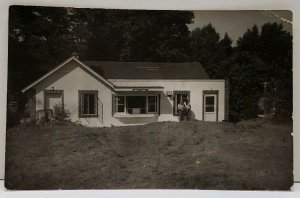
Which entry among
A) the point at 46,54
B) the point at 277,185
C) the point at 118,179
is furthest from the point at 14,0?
the point at 277,185

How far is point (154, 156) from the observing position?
2.54 metres

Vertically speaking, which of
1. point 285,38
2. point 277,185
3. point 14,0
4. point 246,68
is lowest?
point 277,185

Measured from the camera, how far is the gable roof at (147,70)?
2.51 metres

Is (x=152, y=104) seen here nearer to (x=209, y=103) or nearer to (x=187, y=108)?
(x=187, y=108)

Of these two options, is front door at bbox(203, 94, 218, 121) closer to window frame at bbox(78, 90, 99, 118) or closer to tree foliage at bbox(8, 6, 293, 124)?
tree foliage at bbox(8, 6, 293, 124)

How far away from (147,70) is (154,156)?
0.50 m

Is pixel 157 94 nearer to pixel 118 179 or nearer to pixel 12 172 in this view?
pixel 118 179

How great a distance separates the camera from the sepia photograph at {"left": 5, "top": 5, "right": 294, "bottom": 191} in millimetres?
Answer: 2488

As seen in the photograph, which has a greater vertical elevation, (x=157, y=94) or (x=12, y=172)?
(x=157, y=94)

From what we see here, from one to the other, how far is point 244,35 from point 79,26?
96 centimetres

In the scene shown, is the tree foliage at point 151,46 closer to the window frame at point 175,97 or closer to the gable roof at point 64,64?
the gable roof at point 64,64

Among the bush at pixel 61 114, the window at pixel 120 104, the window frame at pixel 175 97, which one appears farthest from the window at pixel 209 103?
the bush at pixel 61 114

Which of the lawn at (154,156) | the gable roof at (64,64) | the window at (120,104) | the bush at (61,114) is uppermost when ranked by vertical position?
the gable roof at (64,64)

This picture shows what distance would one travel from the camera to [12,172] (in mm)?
2486
